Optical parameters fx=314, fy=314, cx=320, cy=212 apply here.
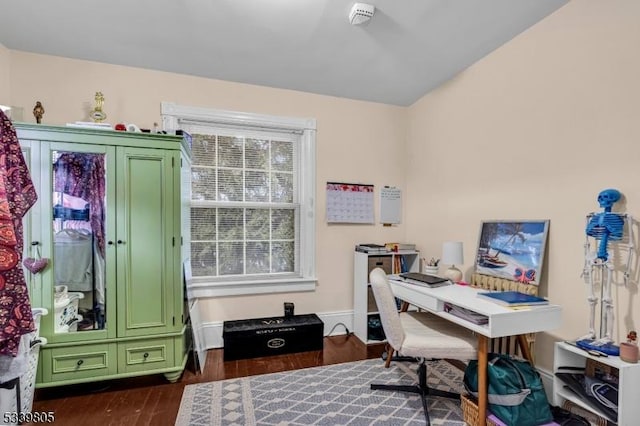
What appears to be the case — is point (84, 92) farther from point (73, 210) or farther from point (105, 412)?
point (105, 412)

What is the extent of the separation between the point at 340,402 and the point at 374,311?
1147 mm

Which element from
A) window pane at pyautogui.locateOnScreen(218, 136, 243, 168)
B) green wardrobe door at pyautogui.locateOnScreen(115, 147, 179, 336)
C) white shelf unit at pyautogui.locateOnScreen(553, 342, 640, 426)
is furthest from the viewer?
window pane at pyautogui.locateOnScreen(218, 136, 243, 168)


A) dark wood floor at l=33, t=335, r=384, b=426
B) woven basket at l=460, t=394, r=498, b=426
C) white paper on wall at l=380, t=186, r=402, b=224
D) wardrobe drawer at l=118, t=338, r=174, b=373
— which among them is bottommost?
dark wood floor at l=33, t=335, r=384, b=426

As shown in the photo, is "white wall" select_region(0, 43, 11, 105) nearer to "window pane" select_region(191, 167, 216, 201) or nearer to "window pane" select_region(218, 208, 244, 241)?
"window pane" select_region(191, 167, 216, 201)

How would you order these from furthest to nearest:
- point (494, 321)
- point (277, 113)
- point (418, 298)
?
point (277, 113) → point (418, 298) → point (494, 321)

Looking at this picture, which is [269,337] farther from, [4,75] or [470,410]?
[4,75]

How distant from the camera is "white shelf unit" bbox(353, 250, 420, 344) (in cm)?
300

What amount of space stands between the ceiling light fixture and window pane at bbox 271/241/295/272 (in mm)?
2044

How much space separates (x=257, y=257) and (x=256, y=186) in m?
0.70

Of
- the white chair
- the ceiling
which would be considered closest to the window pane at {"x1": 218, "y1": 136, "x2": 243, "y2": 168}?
the ceiling

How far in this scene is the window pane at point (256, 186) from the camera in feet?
10.0

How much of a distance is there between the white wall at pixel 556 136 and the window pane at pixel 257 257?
1754mm

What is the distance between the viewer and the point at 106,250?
2104 millimetres

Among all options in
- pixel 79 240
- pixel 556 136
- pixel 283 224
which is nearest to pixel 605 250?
pixel 556 136
